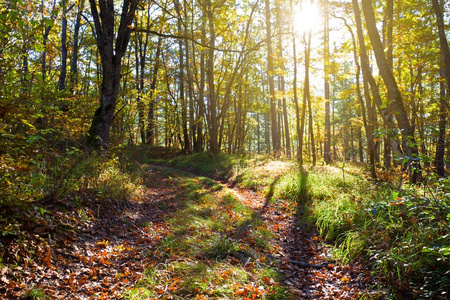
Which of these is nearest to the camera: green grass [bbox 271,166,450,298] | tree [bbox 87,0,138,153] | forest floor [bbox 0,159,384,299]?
forest floor [bbox 0,159,384,299]

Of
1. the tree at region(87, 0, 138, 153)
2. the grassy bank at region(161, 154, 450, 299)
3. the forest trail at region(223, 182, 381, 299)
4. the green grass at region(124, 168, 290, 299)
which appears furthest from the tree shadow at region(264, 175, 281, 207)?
the tree at region(87, 0, 138, 153)

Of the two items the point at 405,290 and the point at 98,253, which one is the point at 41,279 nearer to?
the point at 98,253

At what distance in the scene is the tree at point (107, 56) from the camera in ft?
24.8

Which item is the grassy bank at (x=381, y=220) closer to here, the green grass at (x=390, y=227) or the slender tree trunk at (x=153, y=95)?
the green grass at (x=390, y=227)

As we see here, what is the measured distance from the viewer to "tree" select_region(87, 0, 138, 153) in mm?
7570

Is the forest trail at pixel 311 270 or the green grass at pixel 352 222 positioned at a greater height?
the green grass at pixel 352 222

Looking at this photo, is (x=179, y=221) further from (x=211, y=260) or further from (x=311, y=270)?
(x=311, y=270)

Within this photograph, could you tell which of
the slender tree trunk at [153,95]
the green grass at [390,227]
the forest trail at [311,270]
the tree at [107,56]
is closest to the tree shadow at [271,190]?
the green grass at [390,227]

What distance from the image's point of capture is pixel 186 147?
63.4 feet

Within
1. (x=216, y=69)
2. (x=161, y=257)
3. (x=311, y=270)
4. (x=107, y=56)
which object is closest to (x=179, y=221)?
(x=161, y=257)

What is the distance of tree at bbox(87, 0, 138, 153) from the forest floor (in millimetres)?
2925

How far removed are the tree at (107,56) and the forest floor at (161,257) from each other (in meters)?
2.93

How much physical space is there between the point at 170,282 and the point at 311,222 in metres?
3.79

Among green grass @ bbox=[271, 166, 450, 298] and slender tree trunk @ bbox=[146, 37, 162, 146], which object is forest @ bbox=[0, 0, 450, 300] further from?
slender tree trunk @ bbox=[146, 37, 162, 146]
